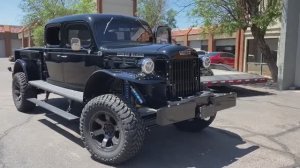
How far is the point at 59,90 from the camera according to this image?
702 cm

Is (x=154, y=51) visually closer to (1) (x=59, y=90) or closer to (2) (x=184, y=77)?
(2) (x=184, y=77)

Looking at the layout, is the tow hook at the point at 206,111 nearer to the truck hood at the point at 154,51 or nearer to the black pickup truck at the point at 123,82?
the black pickup truck at the point at 123,82

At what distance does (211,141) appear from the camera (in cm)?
643

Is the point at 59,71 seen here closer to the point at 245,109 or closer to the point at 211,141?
the point at 211,141

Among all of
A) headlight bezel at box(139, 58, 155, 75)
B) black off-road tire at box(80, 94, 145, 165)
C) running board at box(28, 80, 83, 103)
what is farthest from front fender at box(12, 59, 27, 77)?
headlight bezel at box(139, 58, 155, 75)

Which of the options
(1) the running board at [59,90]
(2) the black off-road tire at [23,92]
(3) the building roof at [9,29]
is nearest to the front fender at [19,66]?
(2) the black off-road tire at [23,92]

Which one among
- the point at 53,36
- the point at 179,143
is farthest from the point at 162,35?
the point at 179,143

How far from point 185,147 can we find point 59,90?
2.62 m

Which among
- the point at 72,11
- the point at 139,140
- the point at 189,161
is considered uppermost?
the point at 72,11

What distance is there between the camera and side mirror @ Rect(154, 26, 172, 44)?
7398 mm

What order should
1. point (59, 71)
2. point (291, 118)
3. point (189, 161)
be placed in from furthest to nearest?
point (291, 118), point (59, 71), point (189, 161)

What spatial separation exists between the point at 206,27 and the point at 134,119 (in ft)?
40.0

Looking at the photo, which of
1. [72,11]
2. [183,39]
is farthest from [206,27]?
[183,39]

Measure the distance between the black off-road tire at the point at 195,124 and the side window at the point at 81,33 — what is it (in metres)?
2.28
